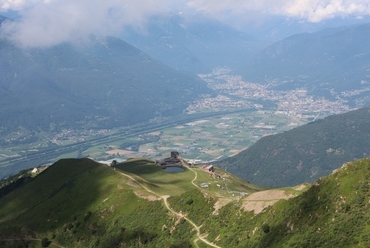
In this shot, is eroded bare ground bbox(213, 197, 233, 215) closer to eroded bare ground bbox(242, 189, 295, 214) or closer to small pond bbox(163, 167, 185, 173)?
eroded bare ground bbox(242, 189, 295, 214)

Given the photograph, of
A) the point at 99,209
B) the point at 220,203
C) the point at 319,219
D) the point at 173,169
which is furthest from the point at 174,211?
the point at 173,169

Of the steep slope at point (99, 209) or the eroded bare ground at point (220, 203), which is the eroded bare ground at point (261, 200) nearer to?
the eroded bare ground at point (220, 203)

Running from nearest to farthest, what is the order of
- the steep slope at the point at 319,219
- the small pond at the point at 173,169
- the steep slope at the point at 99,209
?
the steep slope at the point at 319,219, the steep slope at the point at 99,209, the small pond at the point at 173,169

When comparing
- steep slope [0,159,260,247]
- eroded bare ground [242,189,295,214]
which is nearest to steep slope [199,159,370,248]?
eroded bare ground [242,189,295,214]

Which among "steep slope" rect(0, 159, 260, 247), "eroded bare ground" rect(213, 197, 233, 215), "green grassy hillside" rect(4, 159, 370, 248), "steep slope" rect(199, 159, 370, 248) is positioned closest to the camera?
"steep slope" rect(199, 159, 370, 248)

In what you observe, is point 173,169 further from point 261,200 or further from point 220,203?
point 261,200

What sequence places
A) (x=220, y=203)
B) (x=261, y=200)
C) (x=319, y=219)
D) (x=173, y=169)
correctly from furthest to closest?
(x=173, y=169)
(x=220, y=203)
(x=261, y=200)
(x=319, y=219)

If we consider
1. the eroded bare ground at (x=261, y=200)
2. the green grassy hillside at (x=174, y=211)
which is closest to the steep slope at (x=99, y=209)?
the green grassy hillside at (x=174, y=211)

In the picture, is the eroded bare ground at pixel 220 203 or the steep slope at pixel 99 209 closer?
the eroded bare ground at pixel 220 203

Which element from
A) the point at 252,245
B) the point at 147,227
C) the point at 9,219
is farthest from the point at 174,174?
the point at 252,245
